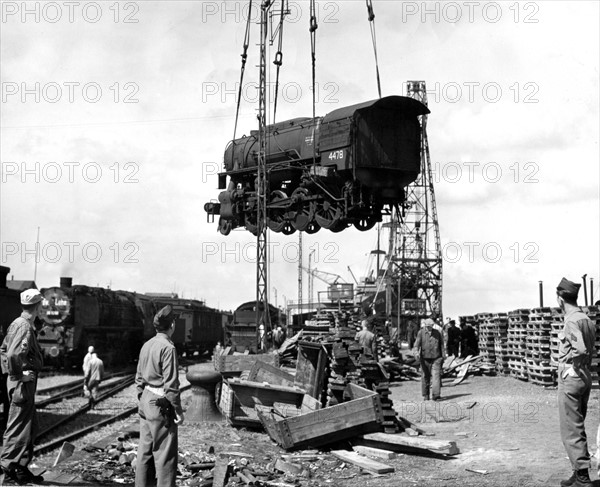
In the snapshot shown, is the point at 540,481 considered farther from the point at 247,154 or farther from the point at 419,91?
the point at 419,91

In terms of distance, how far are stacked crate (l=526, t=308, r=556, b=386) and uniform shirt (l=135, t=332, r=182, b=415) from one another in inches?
518

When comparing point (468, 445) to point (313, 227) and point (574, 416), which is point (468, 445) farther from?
point (313, 227)

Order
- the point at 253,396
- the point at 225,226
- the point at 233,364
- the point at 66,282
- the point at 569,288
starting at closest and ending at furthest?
the point at 569,288 → the point at 253,396 → the point at 233,364 → the point at 225,226 → the point at 66,282

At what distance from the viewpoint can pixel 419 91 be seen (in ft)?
207

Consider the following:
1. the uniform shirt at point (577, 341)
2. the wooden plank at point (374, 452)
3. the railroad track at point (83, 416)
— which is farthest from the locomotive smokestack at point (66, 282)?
the uniform shirt at point (577, 341)

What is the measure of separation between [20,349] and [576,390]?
17.6 feet

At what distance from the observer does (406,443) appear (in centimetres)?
1058

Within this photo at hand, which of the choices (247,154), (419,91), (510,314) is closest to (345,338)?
(510,314)

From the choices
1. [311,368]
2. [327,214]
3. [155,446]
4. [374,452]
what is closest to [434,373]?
[311,368]

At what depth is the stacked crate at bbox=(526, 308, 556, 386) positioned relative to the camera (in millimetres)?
18078

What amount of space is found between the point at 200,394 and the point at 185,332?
22.7 m

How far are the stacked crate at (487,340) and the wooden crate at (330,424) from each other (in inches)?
512

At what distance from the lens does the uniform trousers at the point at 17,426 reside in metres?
7.40

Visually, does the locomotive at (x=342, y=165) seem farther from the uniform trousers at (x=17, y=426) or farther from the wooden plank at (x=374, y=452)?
the uniform trousers at (x=17, y=426)
